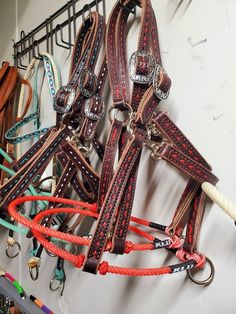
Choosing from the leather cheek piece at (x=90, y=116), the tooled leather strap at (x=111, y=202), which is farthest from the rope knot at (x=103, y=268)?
the leather cheek piece at (x=90, y=116)

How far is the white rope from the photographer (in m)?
0.32

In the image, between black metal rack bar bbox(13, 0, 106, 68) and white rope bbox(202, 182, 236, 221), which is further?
black metal rack bar bbox(13, 0, 106, 68)

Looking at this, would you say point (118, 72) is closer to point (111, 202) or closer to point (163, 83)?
point (163, 83)

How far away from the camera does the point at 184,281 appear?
1.46 ft

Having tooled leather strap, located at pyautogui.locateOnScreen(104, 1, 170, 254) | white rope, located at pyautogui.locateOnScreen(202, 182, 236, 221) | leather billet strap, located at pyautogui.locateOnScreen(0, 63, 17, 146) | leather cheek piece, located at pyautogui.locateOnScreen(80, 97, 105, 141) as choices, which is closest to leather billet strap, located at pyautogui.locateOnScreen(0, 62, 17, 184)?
leather billet strap, located at pyautogui.locateOnScreen(0, 63, 17, 146)

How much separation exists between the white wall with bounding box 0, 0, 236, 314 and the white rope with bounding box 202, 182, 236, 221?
4 cm

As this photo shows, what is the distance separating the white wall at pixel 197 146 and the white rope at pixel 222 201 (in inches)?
1.7

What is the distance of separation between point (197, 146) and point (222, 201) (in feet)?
0.38

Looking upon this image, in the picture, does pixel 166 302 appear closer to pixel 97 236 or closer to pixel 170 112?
pixel 97 236

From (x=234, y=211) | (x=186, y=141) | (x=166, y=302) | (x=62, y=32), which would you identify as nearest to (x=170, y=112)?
(x=186, y=141)

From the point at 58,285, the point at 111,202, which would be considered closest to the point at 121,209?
the point at 111,202

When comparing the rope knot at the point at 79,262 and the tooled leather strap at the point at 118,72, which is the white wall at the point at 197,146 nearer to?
the tooled leather strap at the point at 118,72

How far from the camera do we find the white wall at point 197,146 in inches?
15.4

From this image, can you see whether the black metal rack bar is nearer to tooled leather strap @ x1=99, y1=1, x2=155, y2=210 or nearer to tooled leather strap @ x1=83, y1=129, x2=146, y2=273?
tooled leather strap @ x1=99, y1=1, x2=155, y2=210
